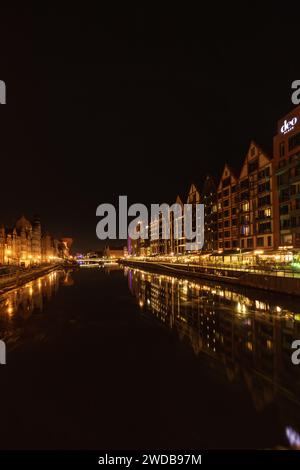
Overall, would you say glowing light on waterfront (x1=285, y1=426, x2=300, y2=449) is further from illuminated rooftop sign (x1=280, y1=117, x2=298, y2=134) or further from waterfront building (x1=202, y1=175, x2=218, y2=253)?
waterfront building (x1=202, y1=175, x2=218, y2=253)

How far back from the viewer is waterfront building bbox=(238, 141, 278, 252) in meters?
64.9

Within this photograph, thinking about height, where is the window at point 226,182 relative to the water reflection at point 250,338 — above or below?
above

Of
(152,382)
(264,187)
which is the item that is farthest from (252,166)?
(152,382)

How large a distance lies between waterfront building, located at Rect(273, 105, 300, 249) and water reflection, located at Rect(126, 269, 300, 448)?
75.1 ft

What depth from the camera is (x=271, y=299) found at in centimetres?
3384

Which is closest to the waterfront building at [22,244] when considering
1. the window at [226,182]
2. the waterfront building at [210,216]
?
the waterfront building at [210,216]

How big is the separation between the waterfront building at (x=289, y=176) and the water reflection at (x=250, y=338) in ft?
75.1

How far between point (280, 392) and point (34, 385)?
8.64 metres

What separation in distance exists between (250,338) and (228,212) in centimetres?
6914

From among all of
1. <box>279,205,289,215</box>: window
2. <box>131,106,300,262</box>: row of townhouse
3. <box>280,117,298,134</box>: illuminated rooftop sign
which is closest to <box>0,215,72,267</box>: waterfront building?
<box>131,106,300,262</box>: row of townhouse

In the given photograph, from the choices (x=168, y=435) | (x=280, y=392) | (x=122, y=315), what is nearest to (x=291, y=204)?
(x=122, y=315)

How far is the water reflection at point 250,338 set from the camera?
38.2 feet

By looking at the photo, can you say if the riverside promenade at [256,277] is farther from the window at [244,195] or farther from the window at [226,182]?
the window at [226,182]
